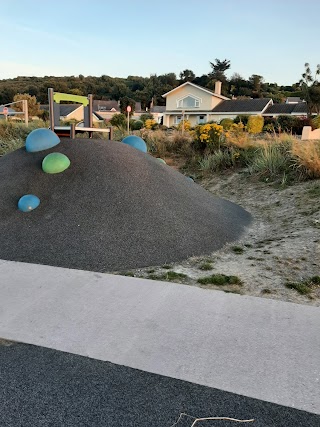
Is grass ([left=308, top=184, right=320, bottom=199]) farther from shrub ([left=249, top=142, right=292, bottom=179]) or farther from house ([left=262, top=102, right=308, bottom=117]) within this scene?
house ([left=262, top=102, right=308, bottom=117])

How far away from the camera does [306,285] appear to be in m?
4.07

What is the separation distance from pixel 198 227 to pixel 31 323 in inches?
134

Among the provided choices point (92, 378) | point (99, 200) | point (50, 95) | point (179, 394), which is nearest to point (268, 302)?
point (179, 394)

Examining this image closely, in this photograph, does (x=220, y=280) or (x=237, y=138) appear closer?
(x=220, y=280)

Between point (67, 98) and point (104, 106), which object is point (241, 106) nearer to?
point (104, 106)

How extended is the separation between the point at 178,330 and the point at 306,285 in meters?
1.86

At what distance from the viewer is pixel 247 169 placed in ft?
38.2

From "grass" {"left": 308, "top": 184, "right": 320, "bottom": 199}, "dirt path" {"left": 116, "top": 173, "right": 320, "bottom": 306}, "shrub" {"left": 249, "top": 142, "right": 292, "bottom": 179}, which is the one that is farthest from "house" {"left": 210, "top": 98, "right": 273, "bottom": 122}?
"dirt path" {"left": 116, "top": 173, "right": 320, "bottom": 306}

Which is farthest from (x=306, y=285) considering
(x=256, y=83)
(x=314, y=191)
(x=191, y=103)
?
(x=256, y=83)

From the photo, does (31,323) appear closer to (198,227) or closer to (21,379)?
(21,379)

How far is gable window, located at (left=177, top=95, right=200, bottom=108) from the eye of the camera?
150 ft

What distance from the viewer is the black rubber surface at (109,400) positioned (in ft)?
6.72

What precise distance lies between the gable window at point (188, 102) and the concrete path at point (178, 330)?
4462 centimetres

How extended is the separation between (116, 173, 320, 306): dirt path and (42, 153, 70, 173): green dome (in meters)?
3.24
